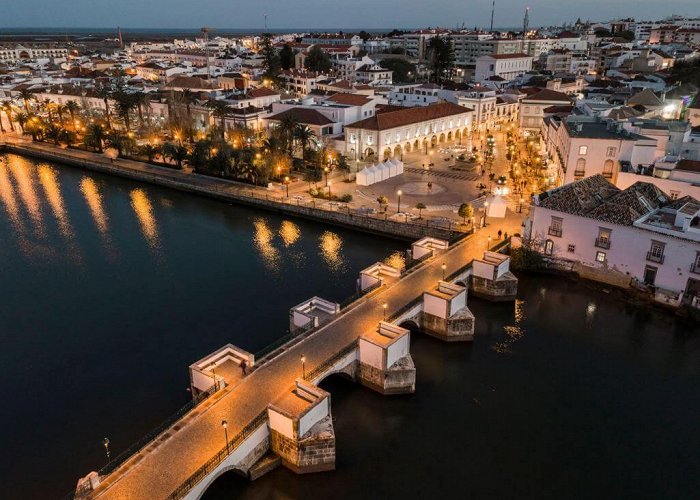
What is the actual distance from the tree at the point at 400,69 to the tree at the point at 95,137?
258 ft

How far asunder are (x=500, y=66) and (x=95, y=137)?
97.9 meters

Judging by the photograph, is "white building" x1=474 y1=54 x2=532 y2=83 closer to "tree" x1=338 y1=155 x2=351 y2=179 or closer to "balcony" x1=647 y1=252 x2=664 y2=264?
"tree" x1=338 y1=155 x2=351 y2=179

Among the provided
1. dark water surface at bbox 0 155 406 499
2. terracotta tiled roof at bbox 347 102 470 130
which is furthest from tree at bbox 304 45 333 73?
dark water surface at bbox 0 155 406 499

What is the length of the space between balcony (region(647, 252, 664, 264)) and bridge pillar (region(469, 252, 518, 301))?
29.8ft

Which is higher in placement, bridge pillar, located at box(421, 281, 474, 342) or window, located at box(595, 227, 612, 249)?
window, located at box(595, 227, 612, 249)

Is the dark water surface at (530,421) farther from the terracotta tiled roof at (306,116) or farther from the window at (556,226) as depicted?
the terracotta tiled roof at (306,116)

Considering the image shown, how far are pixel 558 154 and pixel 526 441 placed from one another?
4105 centimetres

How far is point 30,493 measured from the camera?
21500 mm

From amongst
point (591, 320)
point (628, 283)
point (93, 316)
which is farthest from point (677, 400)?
point (93, 316)

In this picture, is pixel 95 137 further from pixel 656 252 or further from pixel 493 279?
pixel 656 252

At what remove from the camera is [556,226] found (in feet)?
132

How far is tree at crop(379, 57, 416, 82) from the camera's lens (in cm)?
13438

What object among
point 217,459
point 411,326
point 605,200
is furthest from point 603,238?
point 217,459

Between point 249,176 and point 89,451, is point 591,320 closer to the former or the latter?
point 89,451
